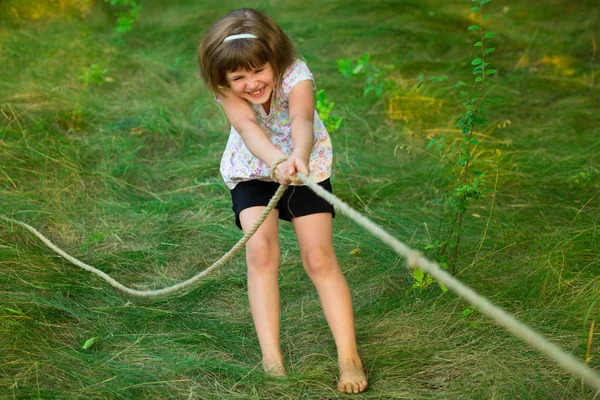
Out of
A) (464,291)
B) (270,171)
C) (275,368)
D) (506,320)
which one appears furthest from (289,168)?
(506,320)

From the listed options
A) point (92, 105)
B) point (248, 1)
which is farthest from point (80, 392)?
point (248, 1)

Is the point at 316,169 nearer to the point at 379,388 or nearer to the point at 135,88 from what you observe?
the point at 379,388

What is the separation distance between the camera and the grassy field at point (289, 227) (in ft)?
6.95

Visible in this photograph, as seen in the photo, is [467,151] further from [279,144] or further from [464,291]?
[464,291]

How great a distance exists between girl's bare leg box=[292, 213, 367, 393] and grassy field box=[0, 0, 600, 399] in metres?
0.09

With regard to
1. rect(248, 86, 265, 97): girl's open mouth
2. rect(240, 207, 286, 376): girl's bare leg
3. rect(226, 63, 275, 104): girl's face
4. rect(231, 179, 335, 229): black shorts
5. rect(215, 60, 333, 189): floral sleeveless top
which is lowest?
rect(240, 207, 286, 376): girl's bare leg

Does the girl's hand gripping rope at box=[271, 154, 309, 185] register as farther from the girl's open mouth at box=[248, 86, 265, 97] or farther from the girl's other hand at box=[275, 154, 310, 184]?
the girl's open mouth at box=[248, 86, 265, 97]

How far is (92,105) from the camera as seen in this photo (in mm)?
4664

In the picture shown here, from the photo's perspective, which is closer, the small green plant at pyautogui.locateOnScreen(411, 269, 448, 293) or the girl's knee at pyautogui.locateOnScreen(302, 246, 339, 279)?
the girl's knee at pyautogui.locateOnScreen(302, 246, 339, 279)

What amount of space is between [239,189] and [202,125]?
228cm

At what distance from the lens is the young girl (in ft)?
6.92

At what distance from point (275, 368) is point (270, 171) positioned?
1.97ft

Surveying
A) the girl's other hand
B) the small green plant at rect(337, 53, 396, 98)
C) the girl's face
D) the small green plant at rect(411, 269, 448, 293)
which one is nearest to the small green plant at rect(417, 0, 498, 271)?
the small green plant at rect(411, 269, 448, 293)

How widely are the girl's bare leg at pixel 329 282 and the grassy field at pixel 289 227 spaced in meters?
0.09
